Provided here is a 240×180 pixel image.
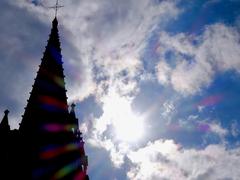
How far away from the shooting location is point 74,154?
3666 centimetres

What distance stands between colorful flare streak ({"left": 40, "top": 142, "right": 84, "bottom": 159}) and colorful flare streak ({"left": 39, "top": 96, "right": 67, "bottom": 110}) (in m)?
3.67

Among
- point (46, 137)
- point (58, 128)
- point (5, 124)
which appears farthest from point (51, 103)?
point (5, 124)

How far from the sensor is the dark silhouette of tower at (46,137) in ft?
103

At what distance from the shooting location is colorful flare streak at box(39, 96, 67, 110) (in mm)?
37203

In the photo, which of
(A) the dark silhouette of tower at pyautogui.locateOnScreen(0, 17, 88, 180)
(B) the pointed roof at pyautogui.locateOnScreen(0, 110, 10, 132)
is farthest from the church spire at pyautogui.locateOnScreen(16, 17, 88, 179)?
(B) the pointed roof at pyautogui.locateOnScreen(0, 110, 10, 132)

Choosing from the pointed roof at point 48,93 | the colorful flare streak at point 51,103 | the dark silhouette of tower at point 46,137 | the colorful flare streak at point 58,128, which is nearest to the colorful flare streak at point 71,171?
the dark silhouette of tower at point 46,137

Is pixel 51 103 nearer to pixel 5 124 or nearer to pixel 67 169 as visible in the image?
pixel 5 124

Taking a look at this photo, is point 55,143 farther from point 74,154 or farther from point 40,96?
point 40,96

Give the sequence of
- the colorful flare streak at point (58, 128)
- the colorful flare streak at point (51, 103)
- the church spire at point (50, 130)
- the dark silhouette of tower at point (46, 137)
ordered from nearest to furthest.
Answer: the dark silhouette of tower at point (46, 137) → the church spire at point (50, 130) → the colorful flare streak at point (58, 128) → the colorful flare streak at point (51, 103)

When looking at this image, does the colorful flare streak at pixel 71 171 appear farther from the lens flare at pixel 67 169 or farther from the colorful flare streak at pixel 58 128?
the colorful flare streak at pixel 58 128

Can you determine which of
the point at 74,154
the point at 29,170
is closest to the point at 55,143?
the point at 74,154

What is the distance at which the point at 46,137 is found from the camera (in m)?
34.7

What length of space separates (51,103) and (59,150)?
501cm

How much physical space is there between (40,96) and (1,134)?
6675 millimetres
